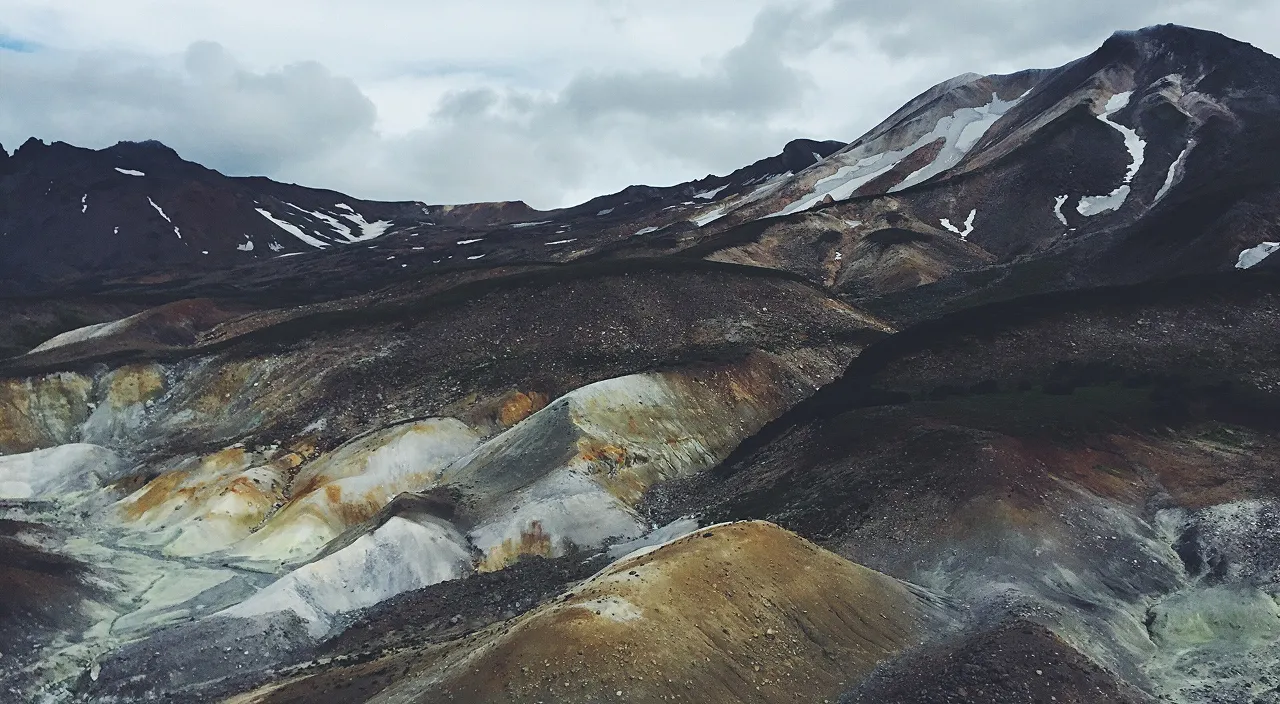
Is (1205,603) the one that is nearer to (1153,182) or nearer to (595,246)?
(1153,182)

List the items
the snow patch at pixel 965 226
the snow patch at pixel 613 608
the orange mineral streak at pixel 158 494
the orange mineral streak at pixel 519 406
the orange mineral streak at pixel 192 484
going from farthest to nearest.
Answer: the snow patch at pixel 965 226 → the orange mineral streak at pixel 519 406 → the orange mineral streak at pixel 158 494 → the orange mineral streak at pixel 192 484 → the snow patch at pixel 613 608

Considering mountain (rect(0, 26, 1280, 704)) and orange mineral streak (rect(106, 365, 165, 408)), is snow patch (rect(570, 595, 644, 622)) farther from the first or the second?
orange mineral streak (rect(106, 365, 165, 408))

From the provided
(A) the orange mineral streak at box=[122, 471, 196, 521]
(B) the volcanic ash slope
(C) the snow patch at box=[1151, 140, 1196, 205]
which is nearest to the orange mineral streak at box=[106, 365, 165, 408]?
(A) the orange mineral streak at box=[122, 471, 196, 521]

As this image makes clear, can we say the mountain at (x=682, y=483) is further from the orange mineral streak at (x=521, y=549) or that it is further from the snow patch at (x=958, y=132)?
the snow patch at (x=958, y=132)

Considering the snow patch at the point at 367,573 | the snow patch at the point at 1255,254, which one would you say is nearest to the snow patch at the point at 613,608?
the snow patch at the point at 367,573

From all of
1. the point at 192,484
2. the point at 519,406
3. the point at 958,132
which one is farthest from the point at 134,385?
the point at 958,132

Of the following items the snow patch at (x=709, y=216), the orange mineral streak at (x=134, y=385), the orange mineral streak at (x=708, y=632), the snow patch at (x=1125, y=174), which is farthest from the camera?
the snow patch at (x=709, y=216)
